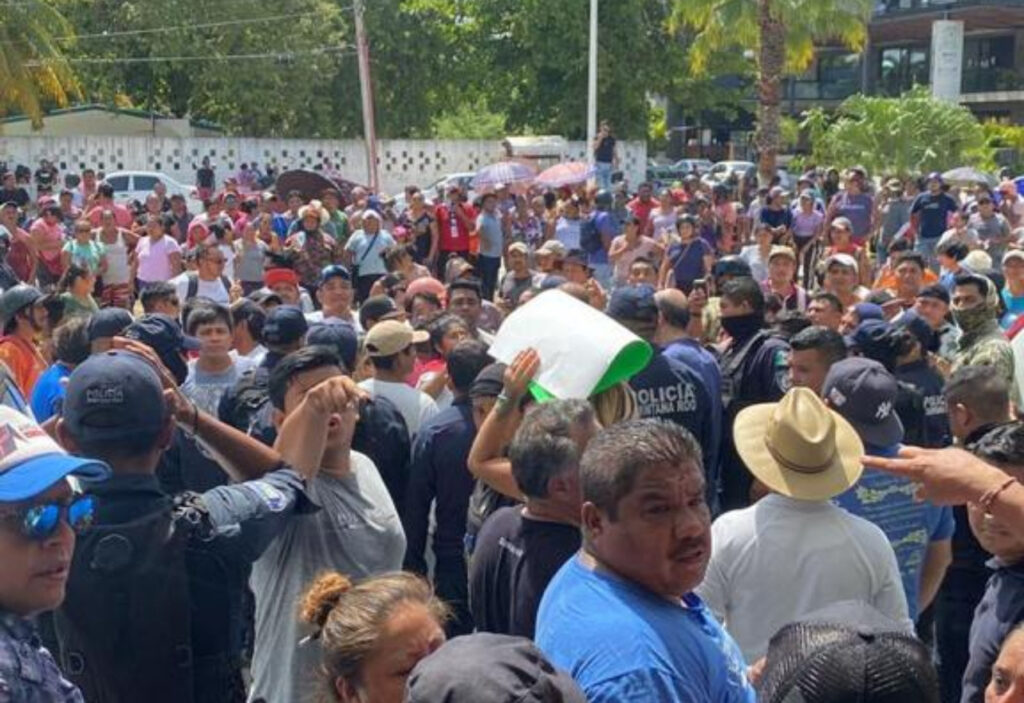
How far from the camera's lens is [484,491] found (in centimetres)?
473

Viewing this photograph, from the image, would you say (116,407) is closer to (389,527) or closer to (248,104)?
(389,527)

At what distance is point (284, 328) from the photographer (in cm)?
604

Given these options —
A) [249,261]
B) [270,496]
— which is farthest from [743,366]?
[249,261]

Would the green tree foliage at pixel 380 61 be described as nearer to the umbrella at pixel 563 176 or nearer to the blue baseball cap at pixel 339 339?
the umbrella at pixel 563 176

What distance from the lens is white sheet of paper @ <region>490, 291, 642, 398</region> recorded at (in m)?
4.28

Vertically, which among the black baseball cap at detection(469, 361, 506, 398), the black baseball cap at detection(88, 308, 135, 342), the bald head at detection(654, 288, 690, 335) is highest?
the black baseball cap at detection(88, 308, 135, 342)

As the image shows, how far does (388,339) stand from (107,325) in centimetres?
124

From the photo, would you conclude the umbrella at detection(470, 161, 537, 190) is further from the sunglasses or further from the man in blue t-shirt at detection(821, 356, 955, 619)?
the sunglasses

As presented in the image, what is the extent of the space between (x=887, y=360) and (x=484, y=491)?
2471mm

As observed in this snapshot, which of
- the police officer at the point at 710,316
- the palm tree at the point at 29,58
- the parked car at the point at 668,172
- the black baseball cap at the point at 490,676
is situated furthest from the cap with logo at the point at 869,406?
the parked car at the point at 668,172

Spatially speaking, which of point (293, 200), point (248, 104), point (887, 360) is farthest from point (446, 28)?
point (887, 360)

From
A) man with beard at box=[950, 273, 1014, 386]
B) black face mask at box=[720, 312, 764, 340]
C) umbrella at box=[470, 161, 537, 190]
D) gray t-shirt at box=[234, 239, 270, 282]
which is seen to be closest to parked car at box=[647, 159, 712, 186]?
umbrella at box=[470, 161, 537, 190]

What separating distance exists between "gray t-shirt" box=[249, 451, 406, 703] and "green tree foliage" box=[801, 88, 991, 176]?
93.3 feet

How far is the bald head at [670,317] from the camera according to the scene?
21.2ft
